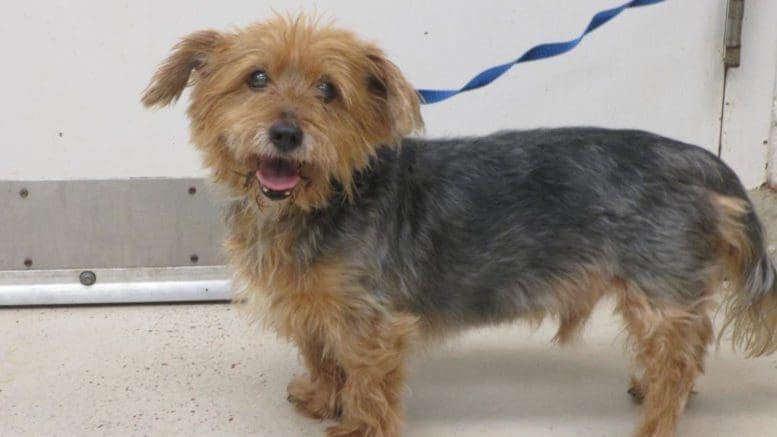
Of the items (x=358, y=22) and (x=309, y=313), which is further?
(x=358, y=22)

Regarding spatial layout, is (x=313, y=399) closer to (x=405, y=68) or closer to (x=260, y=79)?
(x=260, y=79)

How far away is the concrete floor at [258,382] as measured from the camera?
2.12m

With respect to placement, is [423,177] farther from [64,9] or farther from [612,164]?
[64,9]

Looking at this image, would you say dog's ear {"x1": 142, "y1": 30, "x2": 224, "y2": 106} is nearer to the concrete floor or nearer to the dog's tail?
the concrete floor

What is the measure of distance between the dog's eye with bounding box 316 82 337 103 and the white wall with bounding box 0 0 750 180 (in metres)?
0.98

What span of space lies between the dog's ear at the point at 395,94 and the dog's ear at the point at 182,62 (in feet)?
1.09

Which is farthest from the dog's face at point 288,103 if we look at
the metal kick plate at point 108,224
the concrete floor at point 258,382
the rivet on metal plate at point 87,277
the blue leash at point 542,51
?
the rivet on metal plate at point 87,277

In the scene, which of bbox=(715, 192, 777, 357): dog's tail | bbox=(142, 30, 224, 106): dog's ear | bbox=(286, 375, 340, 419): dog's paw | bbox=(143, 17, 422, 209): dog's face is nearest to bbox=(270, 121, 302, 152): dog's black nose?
bbox=(143, 17, 422, 209): dog's face

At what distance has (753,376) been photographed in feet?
7.70

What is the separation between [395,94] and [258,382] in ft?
3.21

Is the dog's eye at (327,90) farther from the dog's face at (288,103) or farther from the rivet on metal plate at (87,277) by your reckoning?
the rivet on metal plate at (87,277)

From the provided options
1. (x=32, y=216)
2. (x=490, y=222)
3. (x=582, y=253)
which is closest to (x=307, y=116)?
(x=490, y=222)

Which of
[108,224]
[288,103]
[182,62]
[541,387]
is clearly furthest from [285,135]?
[108,224]

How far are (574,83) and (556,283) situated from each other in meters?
0.96
